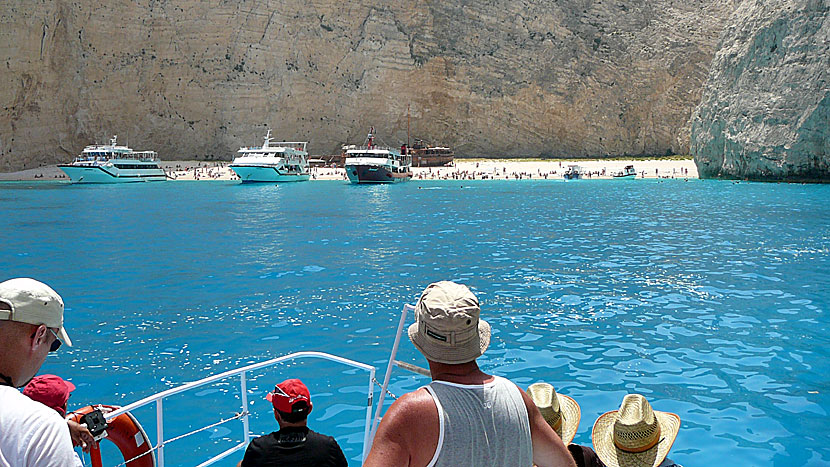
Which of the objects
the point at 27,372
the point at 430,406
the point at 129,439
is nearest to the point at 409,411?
the point at 430,406

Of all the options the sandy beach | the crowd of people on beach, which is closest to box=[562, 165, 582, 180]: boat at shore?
the sandy beach

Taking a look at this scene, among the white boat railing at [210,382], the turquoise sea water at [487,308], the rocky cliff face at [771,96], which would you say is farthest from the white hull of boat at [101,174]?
the white boat railing at [210,382]

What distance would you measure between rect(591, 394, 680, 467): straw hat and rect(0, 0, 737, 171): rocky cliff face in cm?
7443

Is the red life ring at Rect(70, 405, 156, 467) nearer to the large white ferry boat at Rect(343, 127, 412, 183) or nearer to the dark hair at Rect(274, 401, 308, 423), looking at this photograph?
the dark hair at Rect(274, 401, 308, 423)

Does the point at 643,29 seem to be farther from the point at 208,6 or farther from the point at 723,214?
the point at 723,214

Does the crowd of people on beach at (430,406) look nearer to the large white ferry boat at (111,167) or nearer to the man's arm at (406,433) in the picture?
the man's arm at (406,433)

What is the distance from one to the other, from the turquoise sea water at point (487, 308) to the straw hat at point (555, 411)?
114 inches

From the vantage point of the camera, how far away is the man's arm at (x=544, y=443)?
2.91m

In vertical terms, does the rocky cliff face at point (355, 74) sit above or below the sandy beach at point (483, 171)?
above

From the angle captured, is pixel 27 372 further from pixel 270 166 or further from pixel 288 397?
pixel 270 166

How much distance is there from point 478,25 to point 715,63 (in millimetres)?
31298

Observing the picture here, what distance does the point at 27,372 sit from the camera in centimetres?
282

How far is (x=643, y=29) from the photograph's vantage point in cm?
8269

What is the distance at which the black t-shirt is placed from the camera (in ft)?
11.1
